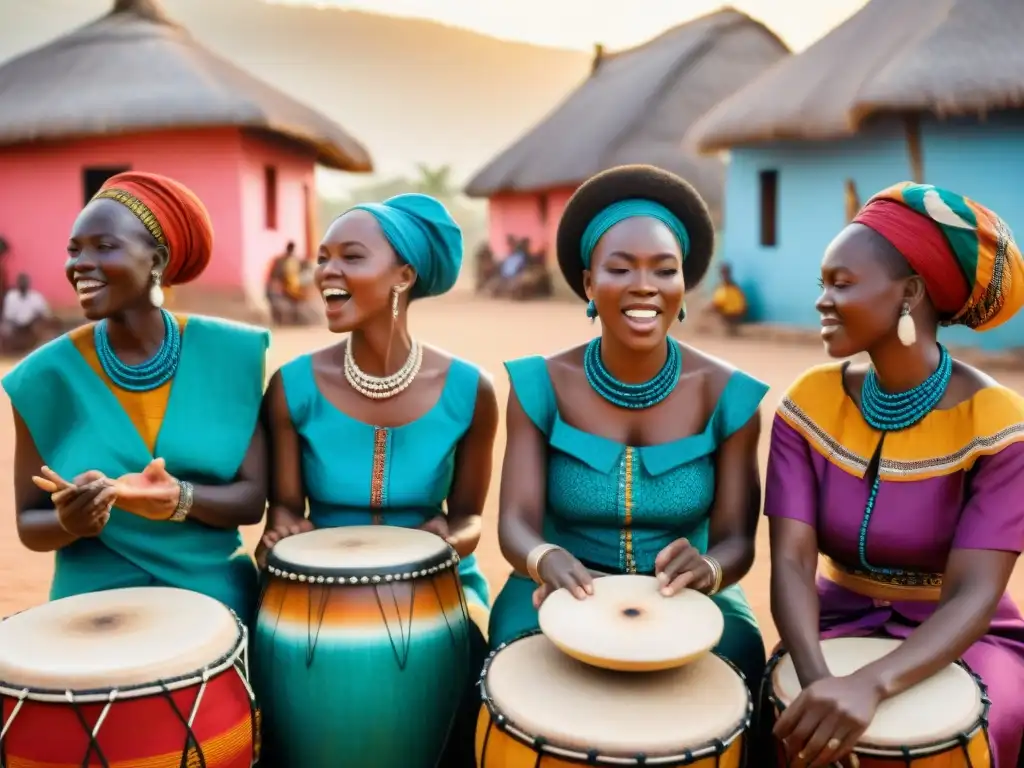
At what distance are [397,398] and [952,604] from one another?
1696 mm

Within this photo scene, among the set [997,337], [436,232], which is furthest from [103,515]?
[997,337]

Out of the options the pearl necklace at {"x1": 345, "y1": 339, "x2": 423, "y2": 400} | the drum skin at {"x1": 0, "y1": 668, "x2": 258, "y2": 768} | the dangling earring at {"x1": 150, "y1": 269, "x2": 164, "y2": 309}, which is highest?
the dangling earring at {"x1": 150, "y1": 269, "x2": 164, "y2": 309}

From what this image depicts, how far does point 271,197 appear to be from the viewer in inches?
690

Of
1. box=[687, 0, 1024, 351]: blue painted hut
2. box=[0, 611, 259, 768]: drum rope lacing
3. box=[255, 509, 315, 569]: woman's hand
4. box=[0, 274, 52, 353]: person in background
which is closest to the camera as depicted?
box=[0, 611, 259, 768]: drum rope lacing

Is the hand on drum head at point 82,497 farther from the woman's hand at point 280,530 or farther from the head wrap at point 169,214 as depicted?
the head wrap at point 169,214

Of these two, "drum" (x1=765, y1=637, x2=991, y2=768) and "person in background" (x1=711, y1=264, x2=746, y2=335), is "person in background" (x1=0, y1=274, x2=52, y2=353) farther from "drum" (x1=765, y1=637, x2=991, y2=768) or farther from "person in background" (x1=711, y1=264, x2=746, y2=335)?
"drum" (x1=765, y1=637, x2=991, y2=768)

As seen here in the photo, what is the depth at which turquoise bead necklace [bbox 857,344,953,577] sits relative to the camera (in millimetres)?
2664

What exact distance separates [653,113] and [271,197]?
8931 mm

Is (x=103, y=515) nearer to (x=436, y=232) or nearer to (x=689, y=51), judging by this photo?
(x=436, y=232)

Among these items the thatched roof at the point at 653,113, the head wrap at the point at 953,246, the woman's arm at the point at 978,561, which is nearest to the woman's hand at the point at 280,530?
the woman's arm at the point at 978,561

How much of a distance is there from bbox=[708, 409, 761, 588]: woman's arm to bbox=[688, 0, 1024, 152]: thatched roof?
10437 millimetres

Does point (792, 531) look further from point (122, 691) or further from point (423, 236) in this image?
point (122, 691)

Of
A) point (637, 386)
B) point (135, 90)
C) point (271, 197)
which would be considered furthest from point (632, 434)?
point (271, 197)

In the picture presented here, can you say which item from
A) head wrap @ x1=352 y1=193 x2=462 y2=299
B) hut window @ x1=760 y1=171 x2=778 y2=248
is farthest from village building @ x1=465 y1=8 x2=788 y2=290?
head wrap @ x1=352 y1=193 x2=462 y2=299
